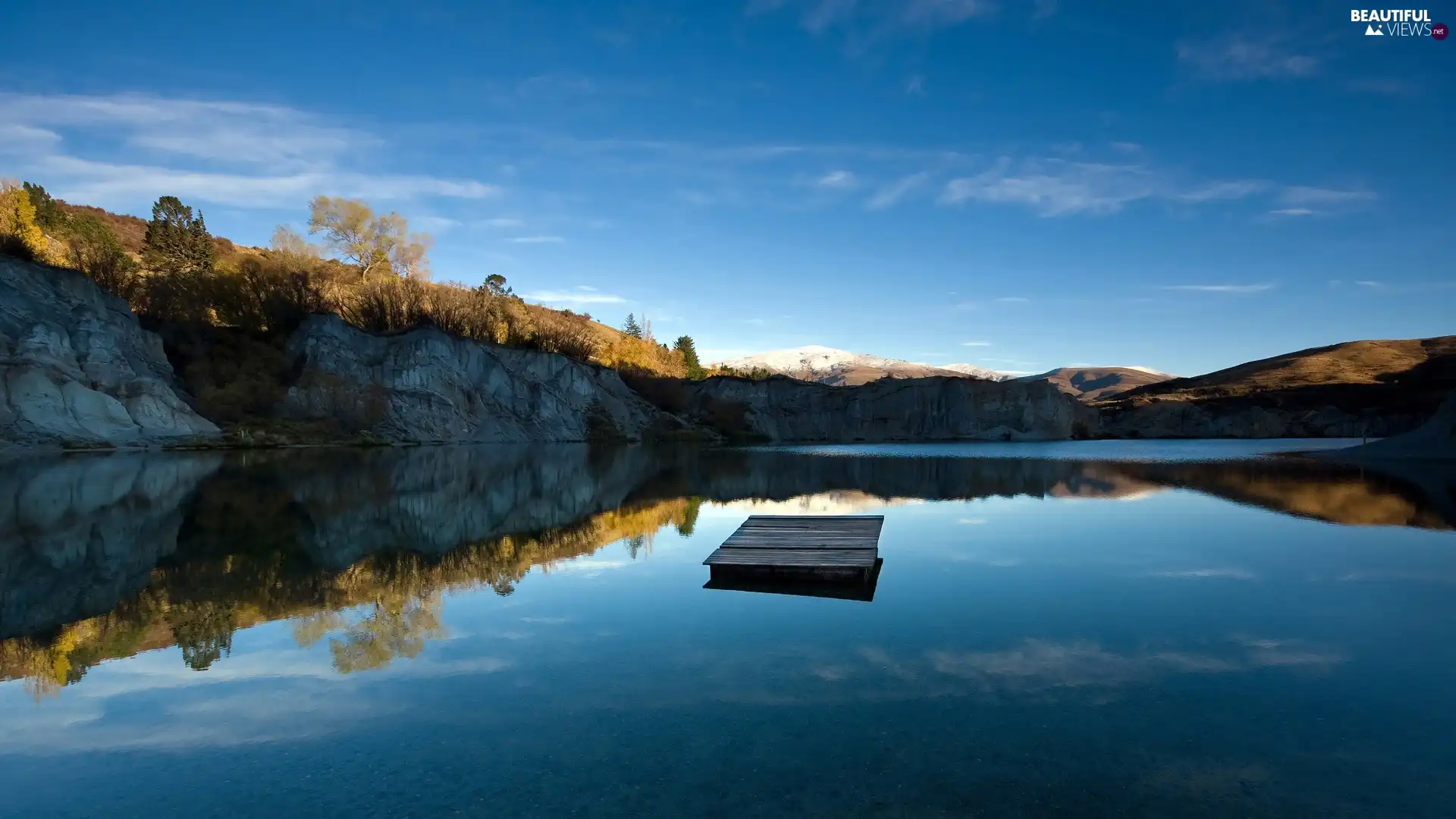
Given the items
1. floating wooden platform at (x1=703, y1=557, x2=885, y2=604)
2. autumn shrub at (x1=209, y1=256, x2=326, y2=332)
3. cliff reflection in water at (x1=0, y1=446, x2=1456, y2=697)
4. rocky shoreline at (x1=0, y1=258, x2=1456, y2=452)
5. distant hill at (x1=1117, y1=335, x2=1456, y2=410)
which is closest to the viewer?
cliff reflection in water at (x1=0, y1=446, x2=1456, y2=697)

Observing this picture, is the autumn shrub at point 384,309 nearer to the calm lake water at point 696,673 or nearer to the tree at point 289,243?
the tree at point 289,243

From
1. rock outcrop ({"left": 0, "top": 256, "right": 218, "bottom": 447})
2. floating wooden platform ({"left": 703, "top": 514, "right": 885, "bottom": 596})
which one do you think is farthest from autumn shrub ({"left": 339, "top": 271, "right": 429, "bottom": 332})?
floating wooden platform ({"left": 703, "top": 514, "right": 885, "bottom": 596})

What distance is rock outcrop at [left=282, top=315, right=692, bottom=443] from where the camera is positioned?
52719 mm

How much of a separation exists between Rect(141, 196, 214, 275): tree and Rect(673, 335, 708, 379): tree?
69.7 m

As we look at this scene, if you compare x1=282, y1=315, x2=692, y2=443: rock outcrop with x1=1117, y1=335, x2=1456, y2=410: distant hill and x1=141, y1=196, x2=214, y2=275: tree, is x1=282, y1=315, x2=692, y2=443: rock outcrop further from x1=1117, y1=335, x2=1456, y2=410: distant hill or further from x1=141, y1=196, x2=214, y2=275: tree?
x1=1117, y1=335, x2=1456, y2=410: distant hill

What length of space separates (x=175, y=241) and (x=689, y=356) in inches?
3202

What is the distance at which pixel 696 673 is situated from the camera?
7.27 m

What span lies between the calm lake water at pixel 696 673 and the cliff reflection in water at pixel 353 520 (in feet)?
0.33

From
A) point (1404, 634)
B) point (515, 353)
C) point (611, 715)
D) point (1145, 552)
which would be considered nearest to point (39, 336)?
point (515, 353)

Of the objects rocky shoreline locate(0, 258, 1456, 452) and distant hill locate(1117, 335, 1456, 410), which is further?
distant hill locate(1117, 335, 1456, 410)

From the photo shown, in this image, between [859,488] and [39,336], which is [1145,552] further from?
[39,336]

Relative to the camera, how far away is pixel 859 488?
26.6m

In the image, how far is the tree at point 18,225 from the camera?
41.3 meters

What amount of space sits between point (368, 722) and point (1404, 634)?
11057 mm
